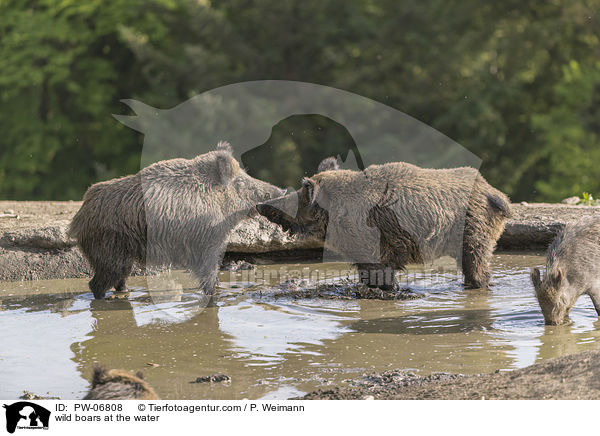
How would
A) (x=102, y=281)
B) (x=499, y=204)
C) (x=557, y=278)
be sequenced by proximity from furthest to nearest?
1. (x=499, y=204)
2. (x=102, y=281)
3. (x=557, y=278)

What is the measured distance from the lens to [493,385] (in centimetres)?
454

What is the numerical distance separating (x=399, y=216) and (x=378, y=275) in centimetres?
66

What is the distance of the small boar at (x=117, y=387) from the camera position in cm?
429

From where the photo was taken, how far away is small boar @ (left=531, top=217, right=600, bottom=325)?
6344 mm

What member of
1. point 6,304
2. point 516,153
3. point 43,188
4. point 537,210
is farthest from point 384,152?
point 6,304

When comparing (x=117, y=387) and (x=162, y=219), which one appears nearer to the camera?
(x=117, y=387)

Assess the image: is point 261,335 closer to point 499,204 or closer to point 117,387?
point 117,387

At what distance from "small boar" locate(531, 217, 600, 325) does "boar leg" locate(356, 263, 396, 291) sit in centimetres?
169

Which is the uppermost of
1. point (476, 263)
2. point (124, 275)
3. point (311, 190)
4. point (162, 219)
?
point (311, 190)

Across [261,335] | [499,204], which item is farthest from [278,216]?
[499,204]

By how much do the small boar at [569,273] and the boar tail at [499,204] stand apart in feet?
3.05

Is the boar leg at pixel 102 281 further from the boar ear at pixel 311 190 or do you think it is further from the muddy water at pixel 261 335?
the boar ear at pixel 311 190
